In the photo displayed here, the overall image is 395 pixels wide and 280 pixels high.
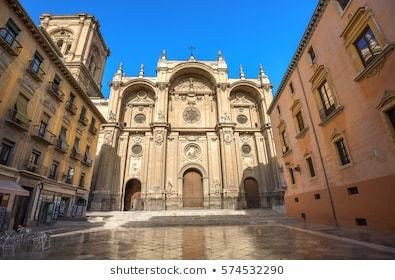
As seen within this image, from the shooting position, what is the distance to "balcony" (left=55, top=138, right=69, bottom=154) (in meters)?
15.4

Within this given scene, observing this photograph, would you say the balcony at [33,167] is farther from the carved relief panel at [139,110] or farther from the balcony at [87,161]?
the carved relief panel at [139,110]

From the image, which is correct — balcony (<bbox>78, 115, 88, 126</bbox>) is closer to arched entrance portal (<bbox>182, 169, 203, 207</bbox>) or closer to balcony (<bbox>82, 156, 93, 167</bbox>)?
balcony (<bbox>82, 156, 93, 167</bbox>)

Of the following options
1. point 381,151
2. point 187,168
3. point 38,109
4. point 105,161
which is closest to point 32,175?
point 38,109

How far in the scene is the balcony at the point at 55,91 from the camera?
14.5m

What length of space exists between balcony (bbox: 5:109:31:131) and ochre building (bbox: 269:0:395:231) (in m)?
17.2

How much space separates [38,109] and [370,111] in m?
18.6

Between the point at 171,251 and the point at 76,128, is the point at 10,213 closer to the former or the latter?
the point at 76,128

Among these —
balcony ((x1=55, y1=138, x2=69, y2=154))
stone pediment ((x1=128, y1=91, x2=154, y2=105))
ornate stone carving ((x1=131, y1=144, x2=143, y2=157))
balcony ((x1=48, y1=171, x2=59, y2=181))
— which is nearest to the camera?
balcony ((x1=48, y1=171, x2=59, y2=181))

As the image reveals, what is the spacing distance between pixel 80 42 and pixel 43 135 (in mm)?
23803

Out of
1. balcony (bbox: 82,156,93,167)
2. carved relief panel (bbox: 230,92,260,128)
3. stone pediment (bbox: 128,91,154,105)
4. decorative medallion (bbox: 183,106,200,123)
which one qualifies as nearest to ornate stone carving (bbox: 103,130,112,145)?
balcony (bbox: 82,156,93,167)

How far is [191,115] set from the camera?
1161 inches

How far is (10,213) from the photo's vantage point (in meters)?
11.2

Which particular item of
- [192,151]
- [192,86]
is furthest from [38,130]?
[192,86]

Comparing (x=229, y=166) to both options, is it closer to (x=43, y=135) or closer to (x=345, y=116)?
(x=345, y=116)
